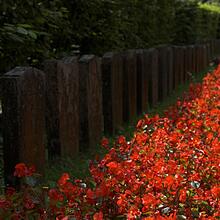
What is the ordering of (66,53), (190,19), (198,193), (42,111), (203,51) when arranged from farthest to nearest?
(190,19)
(203,51)
(66,53)
(42,111)
(198,193)

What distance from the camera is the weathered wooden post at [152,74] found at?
780 cm

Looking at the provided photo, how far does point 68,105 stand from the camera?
4.62 m

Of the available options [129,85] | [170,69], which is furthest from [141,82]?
[170,69]

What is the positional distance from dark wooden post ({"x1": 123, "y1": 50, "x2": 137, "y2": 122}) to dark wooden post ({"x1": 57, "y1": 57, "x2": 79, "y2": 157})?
1.86 meters

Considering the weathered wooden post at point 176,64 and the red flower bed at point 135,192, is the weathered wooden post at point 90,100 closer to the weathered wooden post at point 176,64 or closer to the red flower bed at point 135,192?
the red flower bed at point 135,192

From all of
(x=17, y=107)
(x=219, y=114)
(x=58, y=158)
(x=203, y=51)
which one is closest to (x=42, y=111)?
(x=17, y=107)

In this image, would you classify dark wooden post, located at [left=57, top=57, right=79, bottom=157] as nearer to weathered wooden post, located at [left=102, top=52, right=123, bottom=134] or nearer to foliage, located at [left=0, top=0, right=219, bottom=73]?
foliage, located at [left=0, top=0, right=219, bottom=73]

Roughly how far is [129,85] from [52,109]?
239 cm

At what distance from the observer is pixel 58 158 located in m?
4.51

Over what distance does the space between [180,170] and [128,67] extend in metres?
3.54

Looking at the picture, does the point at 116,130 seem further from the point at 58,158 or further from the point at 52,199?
the point at 52,199

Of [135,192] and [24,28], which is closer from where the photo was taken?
[135,192]

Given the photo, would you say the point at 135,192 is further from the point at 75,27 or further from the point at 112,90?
the point at 75,27

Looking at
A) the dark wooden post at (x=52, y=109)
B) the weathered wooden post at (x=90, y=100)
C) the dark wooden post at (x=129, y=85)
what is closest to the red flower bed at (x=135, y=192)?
the dark wooden post at (x=52, y=109)
